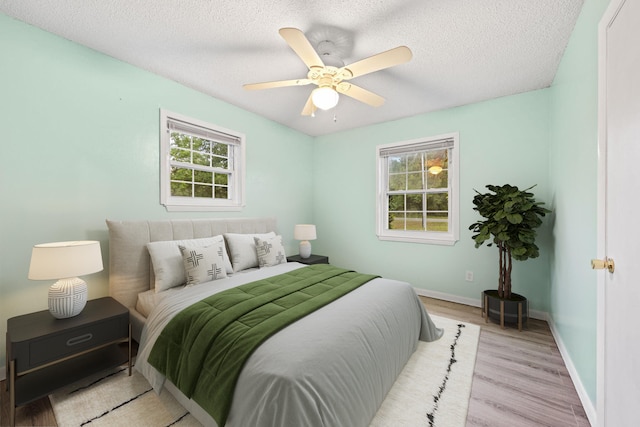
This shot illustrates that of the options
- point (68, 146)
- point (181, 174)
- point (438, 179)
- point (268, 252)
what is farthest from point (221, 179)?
point (438, 179)

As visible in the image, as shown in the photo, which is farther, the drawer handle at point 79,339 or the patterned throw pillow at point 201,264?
the patterned throw pillow at point 201,264

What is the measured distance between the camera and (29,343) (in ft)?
5.09

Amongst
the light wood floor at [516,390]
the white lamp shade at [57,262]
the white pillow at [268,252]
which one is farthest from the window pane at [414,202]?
the white lamp shade at [57,262]

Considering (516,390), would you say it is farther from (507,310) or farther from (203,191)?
(203,191)

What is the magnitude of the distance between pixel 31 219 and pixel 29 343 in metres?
0.99

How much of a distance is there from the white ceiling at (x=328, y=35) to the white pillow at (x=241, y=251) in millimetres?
1741

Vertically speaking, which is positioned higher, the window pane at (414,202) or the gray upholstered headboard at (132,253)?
the window pane at (414,202)

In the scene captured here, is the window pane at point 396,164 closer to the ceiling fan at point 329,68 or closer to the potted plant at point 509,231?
the potted plant at point 509,231

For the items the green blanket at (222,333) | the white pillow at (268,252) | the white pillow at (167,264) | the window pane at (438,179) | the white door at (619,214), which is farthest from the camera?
the window pane at (438,179)

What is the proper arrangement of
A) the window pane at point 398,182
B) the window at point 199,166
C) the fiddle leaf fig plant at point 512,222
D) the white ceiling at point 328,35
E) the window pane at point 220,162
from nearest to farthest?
the white ceiling at point 328,35, the fiddle leaf fig plant at point 512,222, the window at point 199,166, the window pane at point 220,162, the window pane at point 398,182

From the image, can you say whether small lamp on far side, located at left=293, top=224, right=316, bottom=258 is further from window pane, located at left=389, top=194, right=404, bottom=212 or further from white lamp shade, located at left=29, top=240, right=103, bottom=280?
white lamp shade, located at left=29, top=240, right=103, bottom=280

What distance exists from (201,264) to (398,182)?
3051 millimetres

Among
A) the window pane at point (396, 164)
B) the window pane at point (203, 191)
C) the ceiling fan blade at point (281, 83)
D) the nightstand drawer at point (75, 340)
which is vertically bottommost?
the nightstand drawer at point (75, 340)

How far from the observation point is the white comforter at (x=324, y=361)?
3.71ft
